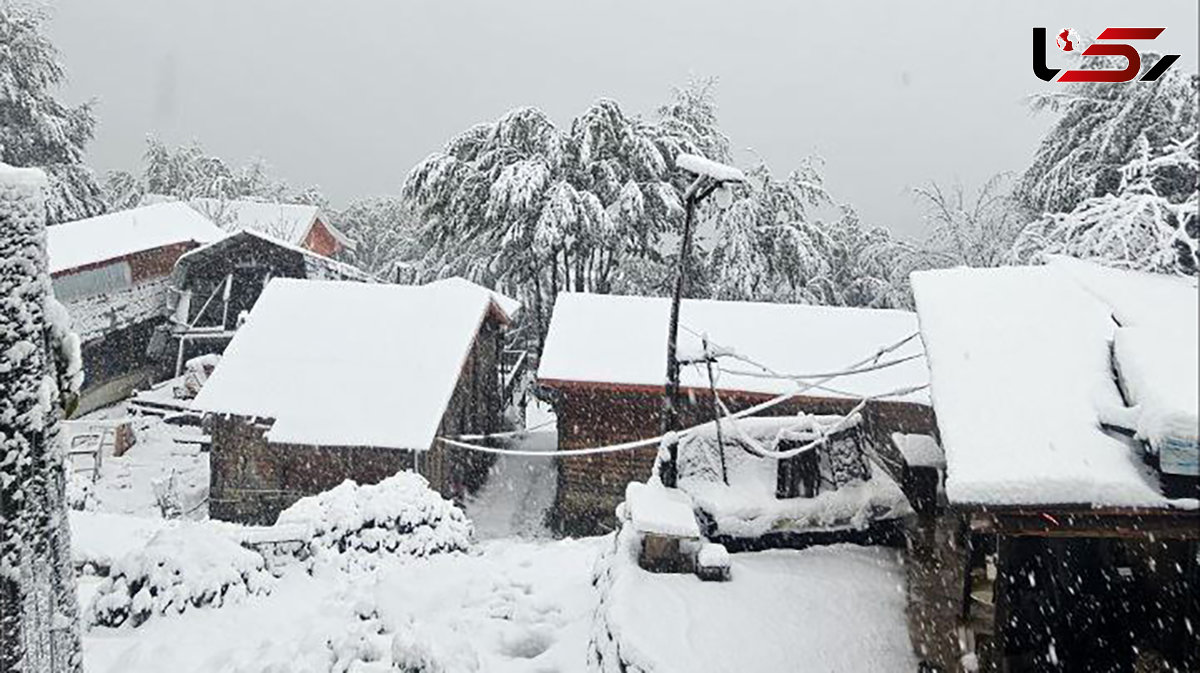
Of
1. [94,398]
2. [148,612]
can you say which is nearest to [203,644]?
[148,612]

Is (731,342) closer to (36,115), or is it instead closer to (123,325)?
(123,325)

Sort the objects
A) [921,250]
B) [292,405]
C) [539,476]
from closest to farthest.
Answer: [292,405] → [539,476] → [921,250]

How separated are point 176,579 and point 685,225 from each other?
20.7 ft

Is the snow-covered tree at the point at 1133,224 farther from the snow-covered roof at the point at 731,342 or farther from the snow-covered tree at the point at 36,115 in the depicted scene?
the snow-covered tree at the point at 36,115

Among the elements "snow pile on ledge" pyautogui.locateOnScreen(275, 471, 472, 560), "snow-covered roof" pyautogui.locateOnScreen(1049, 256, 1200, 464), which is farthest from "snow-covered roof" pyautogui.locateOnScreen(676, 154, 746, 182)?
"snow pile on ledge" pyautogui.locateOnScreen(275, 471, 472, 560)

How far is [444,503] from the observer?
38.4ft

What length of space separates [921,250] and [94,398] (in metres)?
27.3

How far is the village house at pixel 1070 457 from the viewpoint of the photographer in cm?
346

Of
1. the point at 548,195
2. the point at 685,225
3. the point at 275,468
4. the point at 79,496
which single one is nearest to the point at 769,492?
the point at 685,225

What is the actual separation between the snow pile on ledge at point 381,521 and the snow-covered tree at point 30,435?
581cm

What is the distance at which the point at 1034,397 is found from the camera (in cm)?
381

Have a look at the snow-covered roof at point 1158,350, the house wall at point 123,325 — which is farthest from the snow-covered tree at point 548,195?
the snow-covered roof at point 1158,350

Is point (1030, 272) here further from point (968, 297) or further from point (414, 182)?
point (414, 182)

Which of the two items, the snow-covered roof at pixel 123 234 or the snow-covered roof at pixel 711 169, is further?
the snow-covered roof at pixel 123 234
